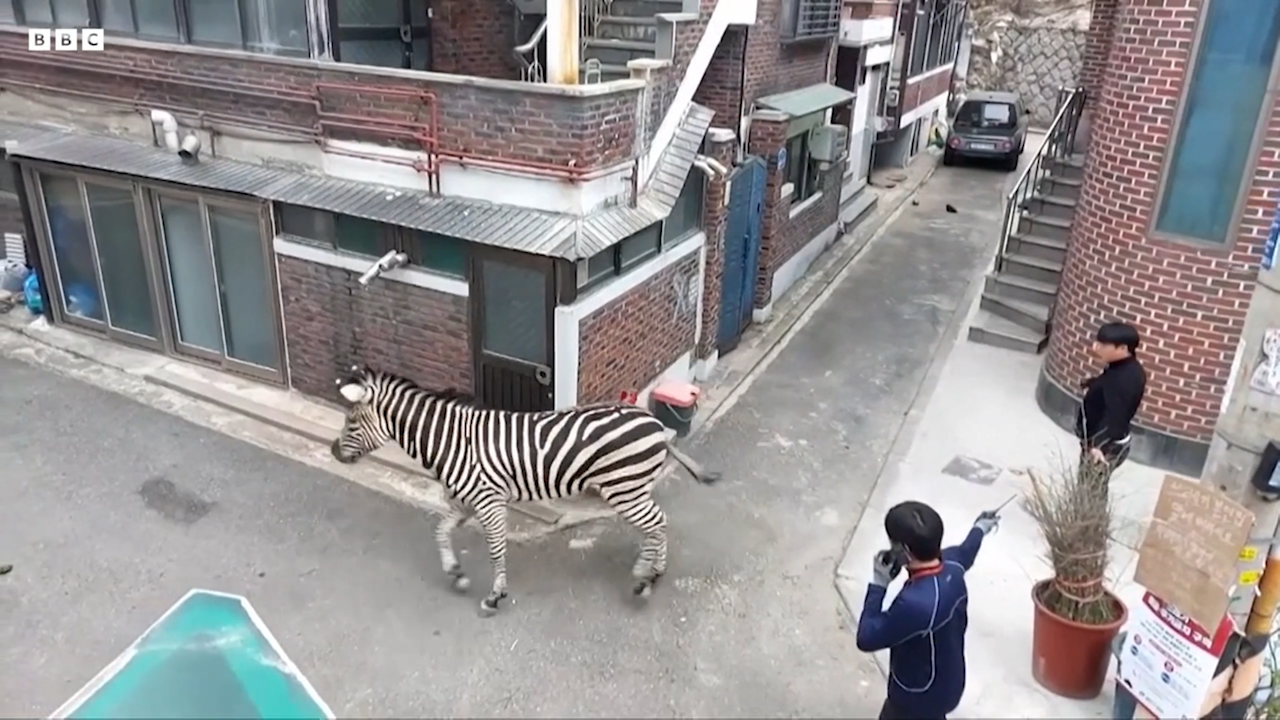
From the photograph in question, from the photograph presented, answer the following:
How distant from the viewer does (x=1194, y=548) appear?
13.8 ft

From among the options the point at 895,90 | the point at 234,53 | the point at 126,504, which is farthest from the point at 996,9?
the point at 126,504

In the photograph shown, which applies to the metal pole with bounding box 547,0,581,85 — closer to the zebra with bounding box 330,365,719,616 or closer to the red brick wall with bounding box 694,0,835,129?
the zebra with bounding box 330,365,719,616

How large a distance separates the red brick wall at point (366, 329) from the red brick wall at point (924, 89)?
49.8 feet

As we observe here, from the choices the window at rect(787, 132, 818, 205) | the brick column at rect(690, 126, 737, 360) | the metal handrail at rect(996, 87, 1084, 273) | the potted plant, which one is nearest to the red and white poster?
the potted plant

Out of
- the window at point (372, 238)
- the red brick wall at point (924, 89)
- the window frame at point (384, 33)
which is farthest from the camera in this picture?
the red brick wall at point (924, 89)

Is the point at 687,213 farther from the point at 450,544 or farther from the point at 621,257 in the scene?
the point at 450,544

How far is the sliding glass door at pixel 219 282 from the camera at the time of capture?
863cm

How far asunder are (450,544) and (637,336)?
9.10 ft

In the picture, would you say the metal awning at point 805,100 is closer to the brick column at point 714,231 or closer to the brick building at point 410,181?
the brick building at point 410,181

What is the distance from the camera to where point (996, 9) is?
30.6 meters

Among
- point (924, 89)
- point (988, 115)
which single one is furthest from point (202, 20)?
point (988, 115)

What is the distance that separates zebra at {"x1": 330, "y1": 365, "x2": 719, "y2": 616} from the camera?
19.6 feet

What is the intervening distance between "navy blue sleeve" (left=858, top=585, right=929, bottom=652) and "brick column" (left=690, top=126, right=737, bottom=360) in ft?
18.2

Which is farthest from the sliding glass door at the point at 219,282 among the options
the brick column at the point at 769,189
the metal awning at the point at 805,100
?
the metal awning at the point at 805,100
